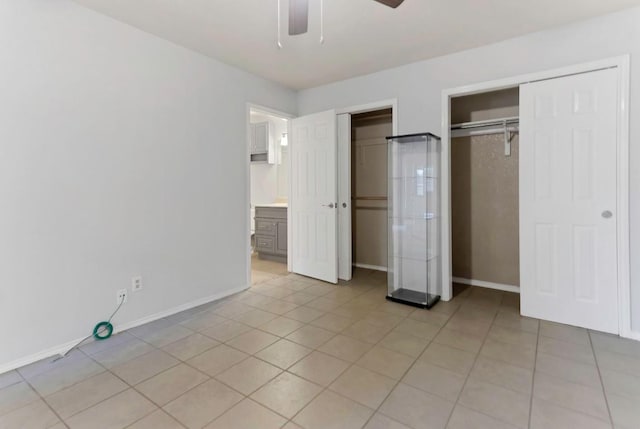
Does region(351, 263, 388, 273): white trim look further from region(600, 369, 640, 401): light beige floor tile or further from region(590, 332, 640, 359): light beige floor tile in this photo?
region(600, 369, 640, 401): light beige floor tile

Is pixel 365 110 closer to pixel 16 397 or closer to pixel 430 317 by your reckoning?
pixel 430 317

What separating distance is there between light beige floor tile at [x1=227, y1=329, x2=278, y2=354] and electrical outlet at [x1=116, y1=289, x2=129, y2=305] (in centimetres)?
99

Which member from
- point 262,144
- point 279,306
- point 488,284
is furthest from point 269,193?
point 488,284

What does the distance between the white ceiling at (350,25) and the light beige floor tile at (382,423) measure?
2611mm

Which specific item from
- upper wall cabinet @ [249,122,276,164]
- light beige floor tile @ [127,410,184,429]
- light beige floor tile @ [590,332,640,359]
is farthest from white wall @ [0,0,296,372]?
light beige floor tile @ [590,332,640,359]

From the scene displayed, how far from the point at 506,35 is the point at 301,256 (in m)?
3.20

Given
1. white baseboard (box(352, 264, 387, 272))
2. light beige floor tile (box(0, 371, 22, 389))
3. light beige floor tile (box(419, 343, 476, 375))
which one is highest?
white baseboard (box(352, 264, 387, 272))

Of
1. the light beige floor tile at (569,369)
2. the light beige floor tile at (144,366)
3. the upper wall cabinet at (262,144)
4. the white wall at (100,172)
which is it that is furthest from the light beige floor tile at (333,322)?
the upper wall cabinet at (262,144)

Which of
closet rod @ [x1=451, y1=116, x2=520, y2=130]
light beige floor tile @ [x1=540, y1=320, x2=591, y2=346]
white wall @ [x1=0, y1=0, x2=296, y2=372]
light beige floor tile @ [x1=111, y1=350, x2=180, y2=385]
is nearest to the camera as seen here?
light beige floor tile @ [x1=111, y1=350, x2=180, y2=385]

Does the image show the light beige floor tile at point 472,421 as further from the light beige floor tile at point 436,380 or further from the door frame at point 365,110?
the door frame at point 365,110

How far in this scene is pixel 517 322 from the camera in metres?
2.78

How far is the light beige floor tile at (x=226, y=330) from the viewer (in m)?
2.55

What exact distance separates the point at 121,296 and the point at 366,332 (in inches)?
79.4

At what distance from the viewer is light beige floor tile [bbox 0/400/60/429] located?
1593mm
